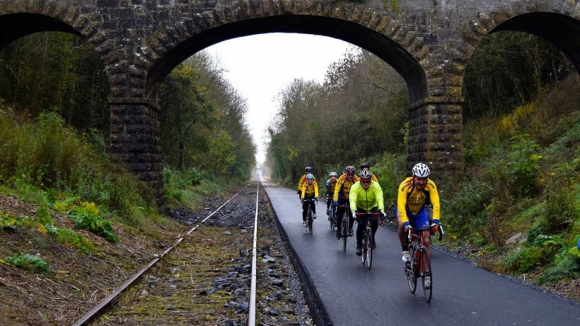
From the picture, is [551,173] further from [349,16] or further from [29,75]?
[29,75]

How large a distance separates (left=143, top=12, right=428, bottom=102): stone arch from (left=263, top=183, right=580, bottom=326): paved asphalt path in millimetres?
7417

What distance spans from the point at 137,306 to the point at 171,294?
909mm

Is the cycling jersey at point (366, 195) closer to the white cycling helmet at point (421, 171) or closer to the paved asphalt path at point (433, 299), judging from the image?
the paved asphalt path at point (433, 299)

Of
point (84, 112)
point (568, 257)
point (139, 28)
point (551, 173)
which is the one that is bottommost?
point (568, 257)

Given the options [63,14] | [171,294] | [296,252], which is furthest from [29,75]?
[171,294]

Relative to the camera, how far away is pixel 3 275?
6.92 metres

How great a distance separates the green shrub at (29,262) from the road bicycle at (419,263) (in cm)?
489

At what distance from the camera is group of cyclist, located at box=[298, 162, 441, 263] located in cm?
802

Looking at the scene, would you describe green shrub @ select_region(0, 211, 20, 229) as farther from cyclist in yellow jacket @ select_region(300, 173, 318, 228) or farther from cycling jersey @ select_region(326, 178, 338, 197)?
cycling jersey @ select_region(326, 178, 338, 197)

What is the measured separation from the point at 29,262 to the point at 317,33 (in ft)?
43.5

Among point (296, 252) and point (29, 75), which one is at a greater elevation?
point (29, 75)

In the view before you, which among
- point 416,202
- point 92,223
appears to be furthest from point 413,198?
point 92,223

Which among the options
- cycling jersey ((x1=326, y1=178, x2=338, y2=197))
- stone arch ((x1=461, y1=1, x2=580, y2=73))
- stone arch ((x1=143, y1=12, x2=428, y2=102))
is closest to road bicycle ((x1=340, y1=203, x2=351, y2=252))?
cycling jersey ((x1=326, y1=178, x2=338, y2=197))

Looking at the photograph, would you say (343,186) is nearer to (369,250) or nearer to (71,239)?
(369,250)
